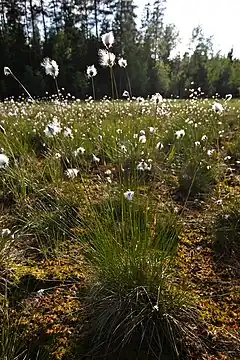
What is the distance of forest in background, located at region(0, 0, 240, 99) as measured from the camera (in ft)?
83.2

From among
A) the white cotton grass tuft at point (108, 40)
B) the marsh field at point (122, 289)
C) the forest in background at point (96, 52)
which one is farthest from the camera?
the forest in background at point (96, 52)

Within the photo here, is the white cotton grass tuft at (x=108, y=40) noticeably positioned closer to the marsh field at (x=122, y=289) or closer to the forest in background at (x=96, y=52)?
the marsh field at (x=122, y=289)

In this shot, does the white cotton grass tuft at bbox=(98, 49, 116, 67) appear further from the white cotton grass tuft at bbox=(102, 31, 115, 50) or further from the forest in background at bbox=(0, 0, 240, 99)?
the forest in background at bbox=(0, 0, 240, 99)

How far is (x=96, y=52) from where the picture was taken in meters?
28.3

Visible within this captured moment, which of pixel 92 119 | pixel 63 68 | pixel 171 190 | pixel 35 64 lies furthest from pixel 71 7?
pixel 171 190

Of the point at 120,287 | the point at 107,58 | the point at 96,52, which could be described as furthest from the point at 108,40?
the point at 96,52

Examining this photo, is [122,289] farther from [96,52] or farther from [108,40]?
[96,52]

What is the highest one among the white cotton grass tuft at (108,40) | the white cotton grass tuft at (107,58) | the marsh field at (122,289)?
the white cotton grass tuft at (108,40)

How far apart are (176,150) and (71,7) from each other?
35.8 meters

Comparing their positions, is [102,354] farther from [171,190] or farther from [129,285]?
[171,190]

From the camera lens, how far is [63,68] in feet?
82.4

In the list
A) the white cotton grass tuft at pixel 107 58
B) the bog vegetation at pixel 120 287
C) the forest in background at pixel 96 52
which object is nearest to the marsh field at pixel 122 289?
the bog vegetation at pixel 120 287

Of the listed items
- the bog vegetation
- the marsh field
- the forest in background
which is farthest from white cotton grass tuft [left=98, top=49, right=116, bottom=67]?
the forest in background

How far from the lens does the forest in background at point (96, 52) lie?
2536 cm
